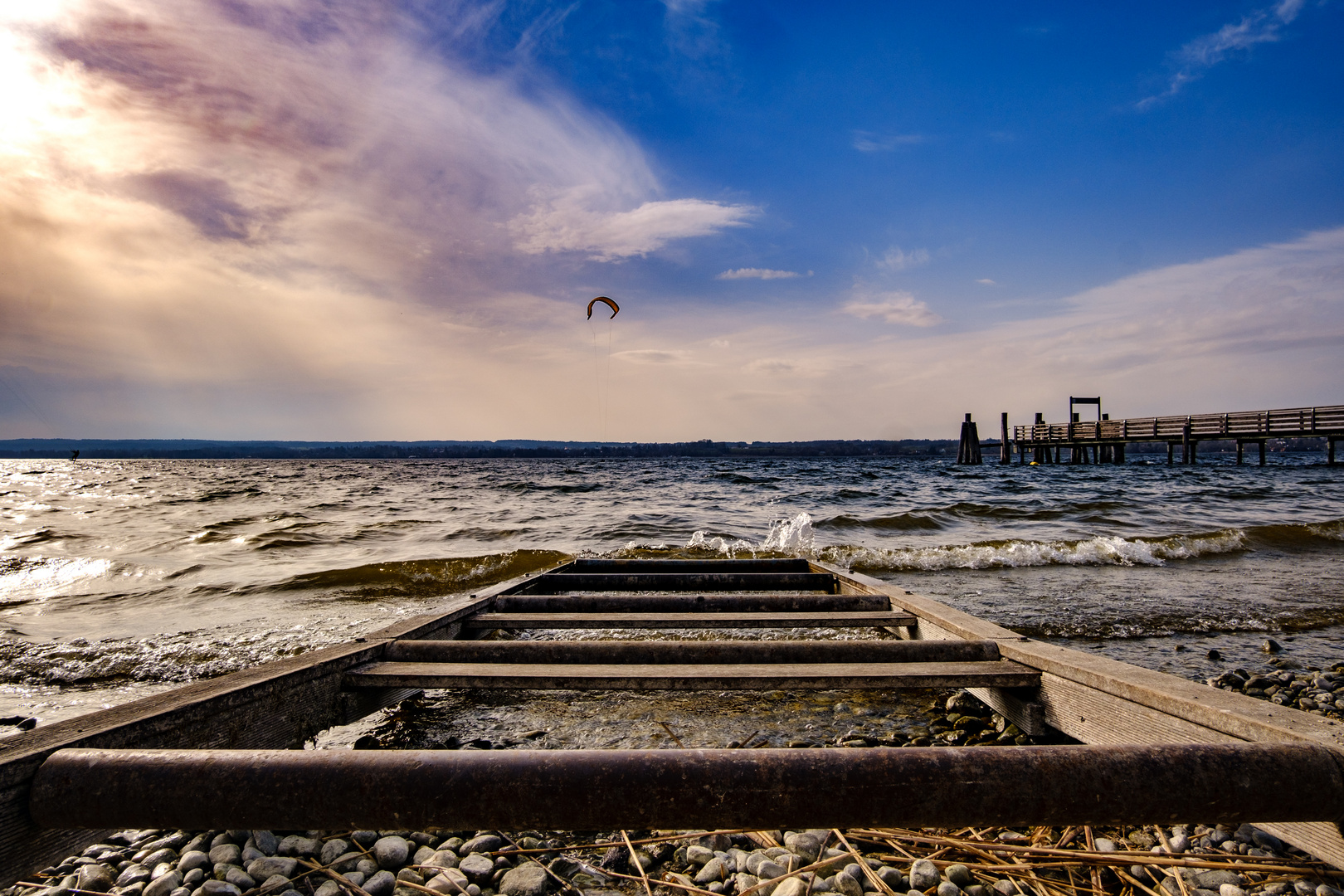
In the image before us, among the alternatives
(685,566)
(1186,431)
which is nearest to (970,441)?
(1186,431)

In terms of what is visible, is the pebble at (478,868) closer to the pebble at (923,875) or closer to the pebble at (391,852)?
the pebble at (391,852)

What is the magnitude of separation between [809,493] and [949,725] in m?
21.8

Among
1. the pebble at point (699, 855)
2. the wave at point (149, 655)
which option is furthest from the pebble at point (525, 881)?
the wave at point (149, 655)

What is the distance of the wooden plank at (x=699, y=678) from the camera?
9.29ft

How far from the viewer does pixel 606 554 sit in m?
11.4

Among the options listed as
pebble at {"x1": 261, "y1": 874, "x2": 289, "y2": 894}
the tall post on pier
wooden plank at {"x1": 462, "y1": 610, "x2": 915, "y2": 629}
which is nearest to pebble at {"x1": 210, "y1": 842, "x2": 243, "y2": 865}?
pebble at {"x1": 261, "y1": 874, "x2": 289, "y2": 894}

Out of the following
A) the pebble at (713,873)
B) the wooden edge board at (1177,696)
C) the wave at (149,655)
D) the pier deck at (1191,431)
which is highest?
the pier deck at (1191,431)

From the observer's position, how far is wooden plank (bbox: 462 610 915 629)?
13.4 ft

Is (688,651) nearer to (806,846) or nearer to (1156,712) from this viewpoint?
(806,846)

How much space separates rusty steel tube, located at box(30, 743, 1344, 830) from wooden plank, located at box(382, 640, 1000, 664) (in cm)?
167

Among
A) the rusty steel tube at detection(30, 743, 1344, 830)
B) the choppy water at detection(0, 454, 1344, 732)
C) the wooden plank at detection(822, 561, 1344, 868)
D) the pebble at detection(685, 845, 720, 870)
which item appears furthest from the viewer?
the choppy water at detection(0, 454, 1344, 732)

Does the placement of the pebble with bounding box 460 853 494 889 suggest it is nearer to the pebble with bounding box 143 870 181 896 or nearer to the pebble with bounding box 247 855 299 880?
the pebble with bounding box 247 855 299 880

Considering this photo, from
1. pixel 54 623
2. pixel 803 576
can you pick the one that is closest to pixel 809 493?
pixel 803 576

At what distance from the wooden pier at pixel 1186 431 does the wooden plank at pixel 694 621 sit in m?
39.0
